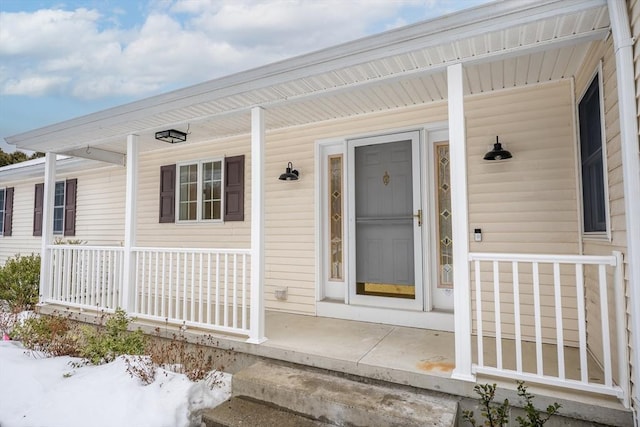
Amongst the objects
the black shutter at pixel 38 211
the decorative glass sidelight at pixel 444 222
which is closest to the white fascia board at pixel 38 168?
the black shutter at pixel 38 211

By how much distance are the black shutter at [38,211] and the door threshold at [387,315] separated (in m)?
7.44

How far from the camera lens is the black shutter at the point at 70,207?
24.3 ft

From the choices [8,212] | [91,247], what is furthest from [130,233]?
[8,212]

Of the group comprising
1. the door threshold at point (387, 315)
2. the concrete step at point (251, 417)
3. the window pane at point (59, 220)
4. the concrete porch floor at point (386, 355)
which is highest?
the window pane at point (59, 220)

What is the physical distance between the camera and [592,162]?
286 cm

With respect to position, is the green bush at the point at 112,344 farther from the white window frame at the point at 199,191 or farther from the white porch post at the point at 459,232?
the white porch post at the point at 459,232

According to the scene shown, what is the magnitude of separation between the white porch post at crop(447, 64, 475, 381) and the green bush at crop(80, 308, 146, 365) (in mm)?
3013

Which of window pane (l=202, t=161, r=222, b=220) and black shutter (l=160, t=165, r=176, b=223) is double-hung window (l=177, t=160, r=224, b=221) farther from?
black shutter (l=160, t=165, r=176, b=223)

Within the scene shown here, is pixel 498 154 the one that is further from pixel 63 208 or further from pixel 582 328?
pixel 63 208

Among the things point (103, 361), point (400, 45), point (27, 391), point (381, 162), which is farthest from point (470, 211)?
point (27, 391)

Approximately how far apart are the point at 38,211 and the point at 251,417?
828 cm

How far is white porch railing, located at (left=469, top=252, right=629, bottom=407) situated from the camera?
86.0 inches

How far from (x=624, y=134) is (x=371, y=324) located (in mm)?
2864

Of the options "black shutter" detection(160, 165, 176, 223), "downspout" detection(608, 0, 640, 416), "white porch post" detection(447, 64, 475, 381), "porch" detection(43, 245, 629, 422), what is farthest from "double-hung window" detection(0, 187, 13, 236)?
"downspout" detection(608, 0, 640, 416)
